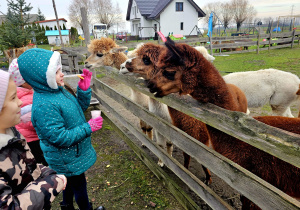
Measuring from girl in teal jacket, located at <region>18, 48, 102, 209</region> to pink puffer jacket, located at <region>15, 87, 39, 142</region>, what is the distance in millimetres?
722

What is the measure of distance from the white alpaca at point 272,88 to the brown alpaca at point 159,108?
102 inches

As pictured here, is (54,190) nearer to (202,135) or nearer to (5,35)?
(202,135)

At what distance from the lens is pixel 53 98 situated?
1.73m

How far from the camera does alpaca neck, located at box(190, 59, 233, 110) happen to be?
1.59 meters

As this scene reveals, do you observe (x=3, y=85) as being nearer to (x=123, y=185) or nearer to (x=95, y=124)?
(x=95, y=124)

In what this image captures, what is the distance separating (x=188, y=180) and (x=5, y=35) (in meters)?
13.2

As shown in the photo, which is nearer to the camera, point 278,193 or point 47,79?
point 278,193

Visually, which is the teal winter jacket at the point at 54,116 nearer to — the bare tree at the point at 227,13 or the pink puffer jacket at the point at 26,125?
the pink puffer jacket at the point at 26,125

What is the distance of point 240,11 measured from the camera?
62.2 metres

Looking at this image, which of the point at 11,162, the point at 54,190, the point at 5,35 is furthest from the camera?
the point at 5,35

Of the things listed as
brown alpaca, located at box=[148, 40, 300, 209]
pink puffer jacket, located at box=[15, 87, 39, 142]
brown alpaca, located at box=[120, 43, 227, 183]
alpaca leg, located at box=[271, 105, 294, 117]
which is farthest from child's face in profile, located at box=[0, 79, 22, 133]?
alpaca leg, located at box=[271, 105, 294, 117]

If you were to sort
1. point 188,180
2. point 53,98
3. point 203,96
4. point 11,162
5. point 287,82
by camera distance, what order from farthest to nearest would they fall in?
point 287,82 < point 188,180 < point 53,98 < point 203,96 < point 11,162

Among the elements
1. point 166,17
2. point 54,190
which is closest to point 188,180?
point 54,190

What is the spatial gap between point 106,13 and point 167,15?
85.6ft
